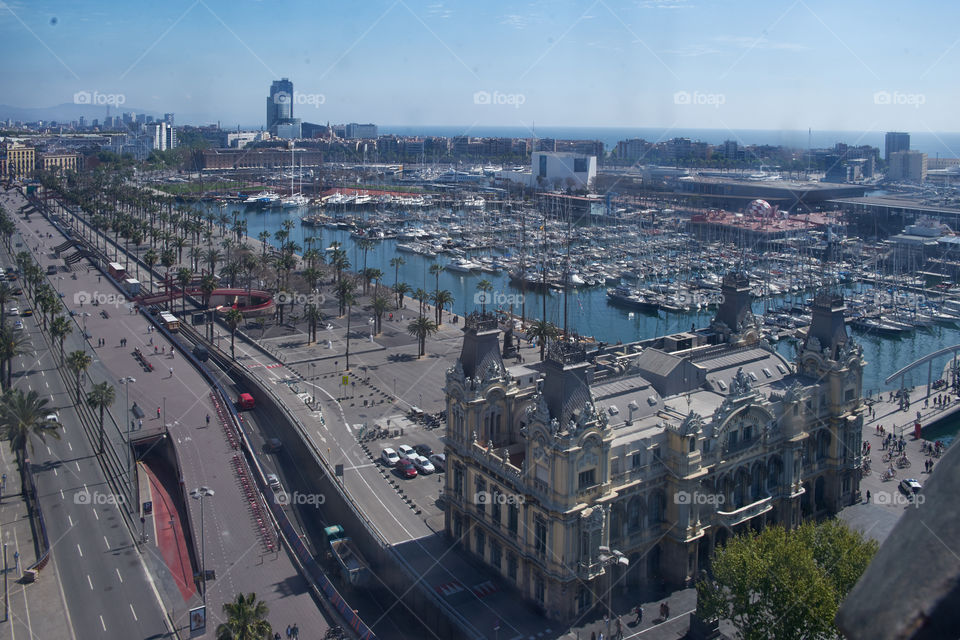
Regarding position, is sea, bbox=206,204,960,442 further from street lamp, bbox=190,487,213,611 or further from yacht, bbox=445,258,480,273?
street lamp, bbox=190,487,213,611

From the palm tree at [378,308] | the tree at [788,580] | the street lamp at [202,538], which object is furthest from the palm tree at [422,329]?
the tree at [788,580]

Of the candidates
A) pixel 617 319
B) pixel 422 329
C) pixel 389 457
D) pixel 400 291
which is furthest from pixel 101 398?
pixel 617 319

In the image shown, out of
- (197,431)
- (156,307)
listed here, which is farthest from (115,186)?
(197,431)

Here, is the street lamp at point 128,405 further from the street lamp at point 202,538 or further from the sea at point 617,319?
the sea at point 617,319

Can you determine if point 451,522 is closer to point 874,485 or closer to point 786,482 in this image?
point 786,482

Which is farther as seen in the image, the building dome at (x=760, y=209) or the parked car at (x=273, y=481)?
the building dome at (x=760, y=209)

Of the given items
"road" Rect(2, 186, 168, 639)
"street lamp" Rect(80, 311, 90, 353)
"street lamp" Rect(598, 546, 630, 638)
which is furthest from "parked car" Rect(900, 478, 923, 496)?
"street lamp" Rect(80, 311, 90, 353)
